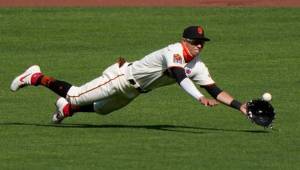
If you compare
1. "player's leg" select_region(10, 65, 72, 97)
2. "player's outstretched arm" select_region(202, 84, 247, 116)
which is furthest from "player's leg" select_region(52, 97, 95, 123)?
"player's outstretched arm" select_region(202, 84, 247, 116)

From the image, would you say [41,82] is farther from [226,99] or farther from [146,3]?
[146,3]

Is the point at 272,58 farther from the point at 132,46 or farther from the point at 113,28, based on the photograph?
the point at 113,28

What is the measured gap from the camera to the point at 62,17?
2373 centimetres

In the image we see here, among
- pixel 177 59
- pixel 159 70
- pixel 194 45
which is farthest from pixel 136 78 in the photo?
pixel 194 45

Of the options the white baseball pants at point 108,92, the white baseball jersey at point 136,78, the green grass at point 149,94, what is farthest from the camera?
the white baseball pants at point 108,92

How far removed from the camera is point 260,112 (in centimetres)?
1208

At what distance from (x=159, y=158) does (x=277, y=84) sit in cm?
620

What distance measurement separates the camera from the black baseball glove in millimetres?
12070

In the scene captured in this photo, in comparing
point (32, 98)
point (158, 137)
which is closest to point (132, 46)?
point (32, 98)

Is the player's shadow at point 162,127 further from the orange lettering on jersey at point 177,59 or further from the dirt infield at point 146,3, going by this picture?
the dirt infield at point 146,3

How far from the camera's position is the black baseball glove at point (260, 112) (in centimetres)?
1207

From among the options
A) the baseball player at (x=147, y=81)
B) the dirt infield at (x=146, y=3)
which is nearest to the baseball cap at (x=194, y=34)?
the baseball player at (x=147, y=81)

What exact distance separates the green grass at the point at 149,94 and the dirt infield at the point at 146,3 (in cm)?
67

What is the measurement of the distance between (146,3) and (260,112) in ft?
45.7
